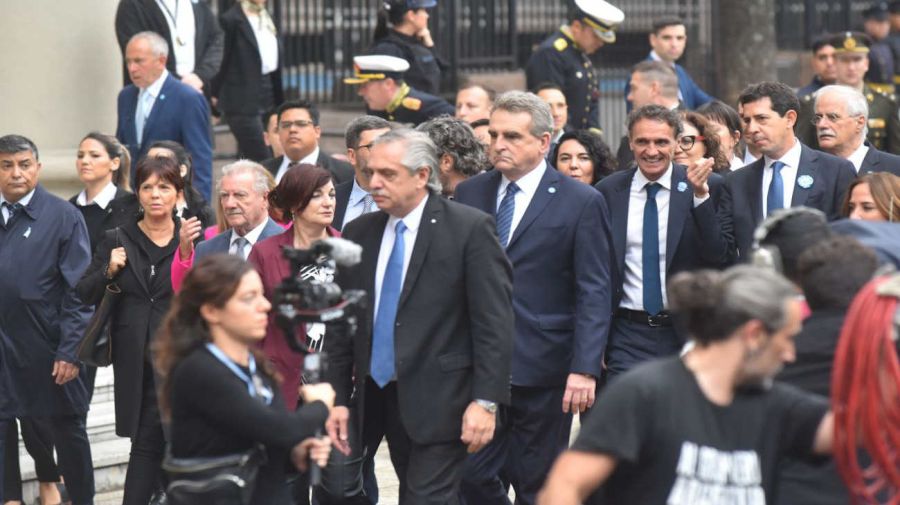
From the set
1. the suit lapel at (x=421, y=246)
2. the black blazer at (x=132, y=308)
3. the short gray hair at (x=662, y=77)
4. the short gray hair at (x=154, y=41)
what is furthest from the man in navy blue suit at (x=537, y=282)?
the short gray hair at (x=154, y=41)

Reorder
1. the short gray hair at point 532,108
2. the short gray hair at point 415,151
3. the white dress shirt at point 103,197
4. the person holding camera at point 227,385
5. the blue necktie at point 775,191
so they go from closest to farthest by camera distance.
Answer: the person holding camera at point 227,385 → the short gray hair at point 415,151 → the short gray hair at point 532,108 → the blue necktie at point 775,191 → the white dress shirt at point 103,197

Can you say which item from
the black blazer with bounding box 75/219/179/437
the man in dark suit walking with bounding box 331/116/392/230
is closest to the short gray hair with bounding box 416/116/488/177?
the man in dark suit walking with bounding box 331/116/392/230

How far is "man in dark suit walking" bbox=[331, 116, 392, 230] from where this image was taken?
9.27m

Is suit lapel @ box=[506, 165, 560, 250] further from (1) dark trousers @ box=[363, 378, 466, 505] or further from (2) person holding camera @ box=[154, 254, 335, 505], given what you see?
(2) person holding camera @ box=[154, 254, 335, 505]

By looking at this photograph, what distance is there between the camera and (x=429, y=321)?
22.5ft

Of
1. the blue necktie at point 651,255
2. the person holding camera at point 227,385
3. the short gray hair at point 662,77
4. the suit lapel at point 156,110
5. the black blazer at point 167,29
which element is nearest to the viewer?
the person holding camera at point 227,385

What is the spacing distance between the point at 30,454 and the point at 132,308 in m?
1.58

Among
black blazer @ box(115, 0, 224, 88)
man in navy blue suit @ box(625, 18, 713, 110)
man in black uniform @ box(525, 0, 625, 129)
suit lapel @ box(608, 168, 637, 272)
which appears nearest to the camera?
suit lapel @ box(608, 168, 637, 272)

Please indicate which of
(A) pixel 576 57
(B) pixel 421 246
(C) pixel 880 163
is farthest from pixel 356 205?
(A) pixel 576 57

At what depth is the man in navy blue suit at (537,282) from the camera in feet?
25.1

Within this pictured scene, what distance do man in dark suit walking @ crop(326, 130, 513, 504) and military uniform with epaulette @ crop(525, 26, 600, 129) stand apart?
6.25m

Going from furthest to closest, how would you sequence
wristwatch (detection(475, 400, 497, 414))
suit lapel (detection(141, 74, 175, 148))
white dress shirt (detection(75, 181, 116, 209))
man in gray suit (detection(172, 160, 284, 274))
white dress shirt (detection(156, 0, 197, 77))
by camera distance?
1. white dress shirt (detection(156, 0, 197, 77))
2. suit lapel (detection(141, 74, 175, 148))
3. white dress shirt (detection(75, 181, 116, 209))
4. man in gray suit (detection(172, 160, 284, 274))
5. wristwatch (detection(475, 400, 497, 414))

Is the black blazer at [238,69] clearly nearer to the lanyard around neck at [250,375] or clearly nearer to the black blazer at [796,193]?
the black blazer at [796,193]

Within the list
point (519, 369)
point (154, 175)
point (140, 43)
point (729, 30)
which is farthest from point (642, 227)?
point (729, 30)
